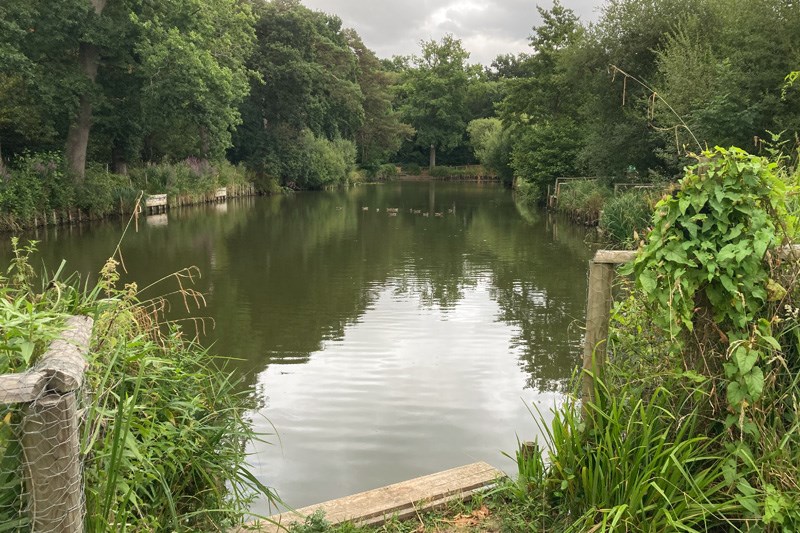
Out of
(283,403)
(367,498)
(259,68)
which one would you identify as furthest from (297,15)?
(367,498)

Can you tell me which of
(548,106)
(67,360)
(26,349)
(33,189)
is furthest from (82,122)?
(67,360)

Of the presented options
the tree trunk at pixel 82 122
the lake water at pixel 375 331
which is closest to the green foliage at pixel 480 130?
the tree trunk at pixel 82 122

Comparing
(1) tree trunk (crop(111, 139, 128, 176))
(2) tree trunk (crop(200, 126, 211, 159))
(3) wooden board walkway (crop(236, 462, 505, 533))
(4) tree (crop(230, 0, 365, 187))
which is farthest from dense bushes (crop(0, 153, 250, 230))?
(3) wooden board walkway (crop(236, 462, 505, 533))

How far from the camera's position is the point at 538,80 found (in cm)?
2931

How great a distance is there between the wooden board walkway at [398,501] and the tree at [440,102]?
59.6m

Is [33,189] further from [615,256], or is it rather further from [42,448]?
[615,256]

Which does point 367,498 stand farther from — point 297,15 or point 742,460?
point 297,15

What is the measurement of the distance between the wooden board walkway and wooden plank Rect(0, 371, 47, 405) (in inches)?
58.9

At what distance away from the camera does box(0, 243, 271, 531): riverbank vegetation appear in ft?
7.07

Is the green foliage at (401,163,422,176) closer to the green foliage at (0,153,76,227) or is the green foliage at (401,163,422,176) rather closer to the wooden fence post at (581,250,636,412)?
the green foliage at (0,153,76,227)

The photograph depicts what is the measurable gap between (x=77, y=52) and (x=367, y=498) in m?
21.8

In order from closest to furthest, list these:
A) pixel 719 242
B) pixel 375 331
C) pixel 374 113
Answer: pixel 719 242 → pixel 375 331 → pixel 374 113

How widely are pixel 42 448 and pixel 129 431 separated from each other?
705 mm

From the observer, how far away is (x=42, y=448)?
74.0 inches
